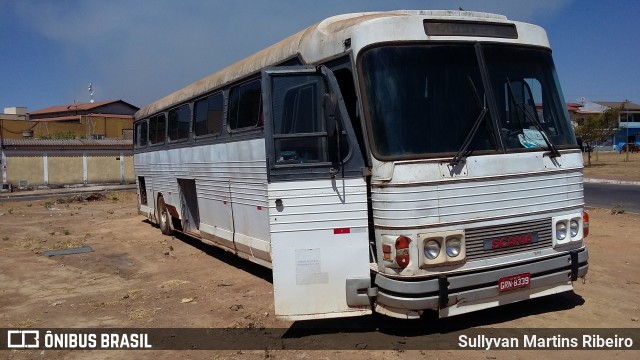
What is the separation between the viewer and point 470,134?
5.35 meters

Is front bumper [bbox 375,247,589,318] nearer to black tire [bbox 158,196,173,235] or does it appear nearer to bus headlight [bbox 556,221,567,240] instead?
bus headlight [bbox 556,221,567,240]

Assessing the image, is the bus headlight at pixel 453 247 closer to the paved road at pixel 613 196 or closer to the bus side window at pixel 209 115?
the bus side window at pixel 209 115

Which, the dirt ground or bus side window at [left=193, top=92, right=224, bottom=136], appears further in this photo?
bus side window at [left=193, top=92, right=224, bottom=136]

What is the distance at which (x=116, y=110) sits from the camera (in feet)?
223

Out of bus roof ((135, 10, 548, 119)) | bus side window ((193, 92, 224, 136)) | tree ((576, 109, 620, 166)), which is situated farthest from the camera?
tree ((576, 109, 620, 166))

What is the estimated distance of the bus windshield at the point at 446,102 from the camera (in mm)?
5266

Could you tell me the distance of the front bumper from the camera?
5.10 metres

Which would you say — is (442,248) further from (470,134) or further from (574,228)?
(574,228)

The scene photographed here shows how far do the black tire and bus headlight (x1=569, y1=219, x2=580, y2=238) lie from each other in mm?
9634

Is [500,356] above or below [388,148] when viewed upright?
below

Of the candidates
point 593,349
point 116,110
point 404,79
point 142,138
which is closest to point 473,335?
point 593,349

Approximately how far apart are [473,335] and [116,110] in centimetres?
6886

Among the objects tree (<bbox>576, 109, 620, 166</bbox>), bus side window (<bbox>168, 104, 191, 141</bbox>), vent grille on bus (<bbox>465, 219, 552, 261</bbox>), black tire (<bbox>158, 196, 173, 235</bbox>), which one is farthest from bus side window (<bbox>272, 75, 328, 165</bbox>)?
tree (<bbox>576, 109, 620, 166</bbox>)

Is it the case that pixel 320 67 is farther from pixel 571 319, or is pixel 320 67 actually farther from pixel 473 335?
pixel 571 319
